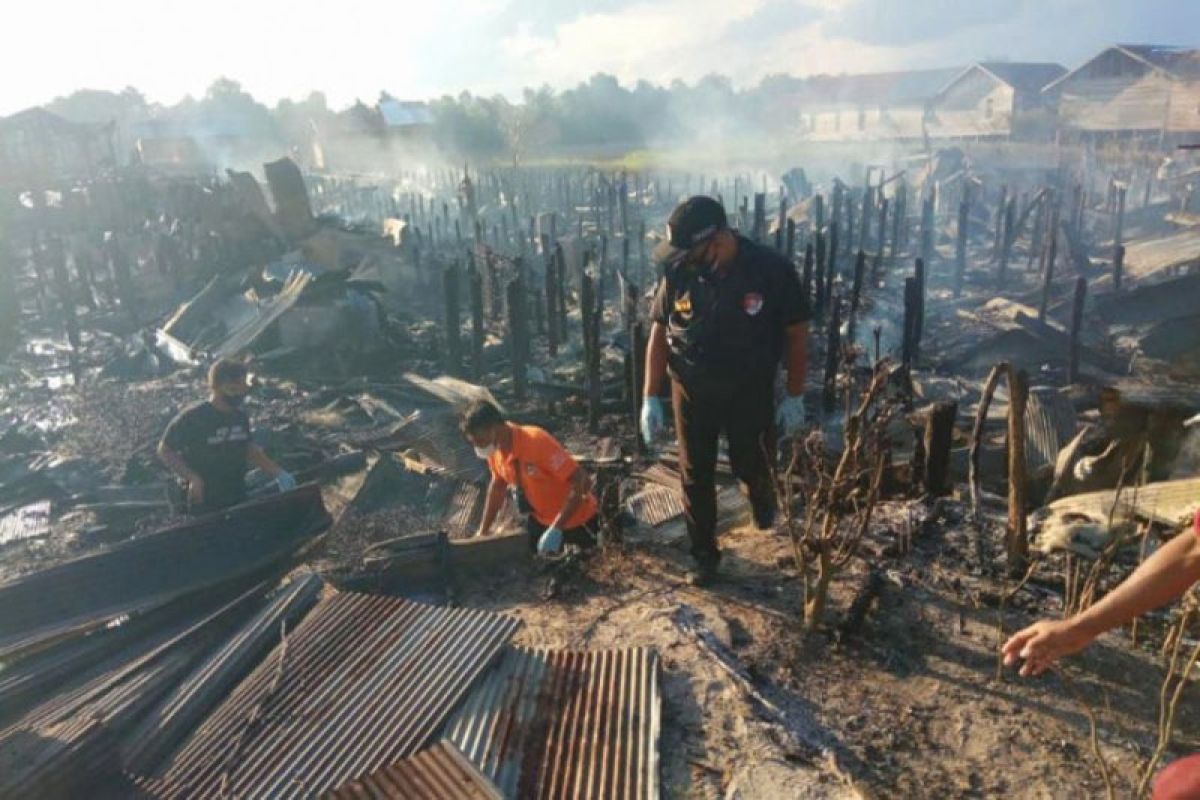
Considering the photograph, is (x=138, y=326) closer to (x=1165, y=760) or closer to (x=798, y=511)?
(x=798, y=511)

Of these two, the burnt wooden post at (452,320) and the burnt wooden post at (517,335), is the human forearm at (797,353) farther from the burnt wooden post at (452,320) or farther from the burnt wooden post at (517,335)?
the burnt wooden post at (452,320)

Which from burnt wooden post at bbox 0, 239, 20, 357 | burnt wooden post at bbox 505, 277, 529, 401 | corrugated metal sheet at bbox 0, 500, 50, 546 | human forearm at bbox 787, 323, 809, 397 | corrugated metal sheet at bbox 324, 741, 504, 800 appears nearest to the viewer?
corrugated metal sheet at bbox 324, 741, 504, 800

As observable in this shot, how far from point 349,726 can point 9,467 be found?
893 centimetres

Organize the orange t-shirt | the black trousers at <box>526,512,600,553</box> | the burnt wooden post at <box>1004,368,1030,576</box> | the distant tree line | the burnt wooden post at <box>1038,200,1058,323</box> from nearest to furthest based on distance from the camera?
the burnt wooden post at <box>1004,368,1030,576</box>
the orange t-shirt
the black trousers at <box>526,512,600,553</box>
the burnt wooden post at <box>1038,200,1058,323</box>
the distant tree line

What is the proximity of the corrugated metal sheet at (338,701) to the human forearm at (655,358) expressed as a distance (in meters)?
Answer: 1.63

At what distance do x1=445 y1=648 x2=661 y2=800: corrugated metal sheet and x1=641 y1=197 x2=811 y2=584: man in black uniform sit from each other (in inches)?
42.5

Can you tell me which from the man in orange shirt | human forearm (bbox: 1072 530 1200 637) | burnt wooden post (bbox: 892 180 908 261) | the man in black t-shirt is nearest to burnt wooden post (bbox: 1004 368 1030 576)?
human forearm (bbox: 1072 530 1200 637)

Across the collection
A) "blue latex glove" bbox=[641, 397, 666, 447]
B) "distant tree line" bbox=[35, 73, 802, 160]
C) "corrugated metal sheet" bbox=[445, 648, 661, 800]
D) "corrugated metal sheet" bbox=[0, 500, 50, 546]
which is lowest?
"corrugated metal sheet" bbox=[0, 500, 50, 546]

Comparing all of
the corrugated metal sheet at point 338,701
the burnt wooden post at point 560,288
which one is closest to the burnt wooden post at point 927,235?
the burnt wooden post at point 560,288

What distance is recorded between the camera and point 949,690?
3.29 meters

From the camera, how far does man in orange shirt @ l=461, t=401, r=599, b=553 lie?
4629mm

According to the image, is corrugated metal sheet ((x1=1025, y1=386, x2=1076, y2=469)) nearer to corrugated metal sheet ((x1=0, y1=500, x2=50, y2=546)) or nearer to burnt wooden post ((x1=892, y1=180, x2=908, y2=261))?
corrugated metal sheet ((x1=0, y1=500, x2=50, y2=546))

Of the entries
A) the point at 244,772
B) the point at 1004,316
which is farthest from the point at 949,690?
the point at 1004,316

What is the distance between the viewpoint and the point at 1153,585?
2.01m
